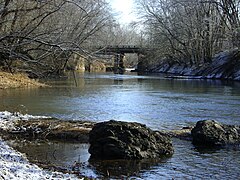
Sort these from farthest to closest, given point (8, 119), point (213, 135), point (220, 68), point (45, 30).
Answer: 1. point (220, 68)
2. point (45, 30)
3. point (8, 119)
4. point (213, 135)

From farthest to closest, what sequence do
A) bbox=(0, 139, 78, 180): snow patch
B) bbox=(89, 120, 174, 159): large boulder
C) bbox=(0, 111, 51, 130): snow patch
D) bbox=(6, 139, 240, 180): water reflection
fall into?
bbox=(0, 111, 51, 130): snow patch, bbox=(89, 120, 174, 159): large boulder, bbox=(6, 139, 240, 180): water reflection, bbox=(0, 139, 78, 180): snow patch

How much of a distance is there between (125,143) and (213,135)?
3427 millimetres

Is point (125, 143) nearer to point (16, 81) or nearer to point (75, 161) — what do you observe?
point (75, 161)

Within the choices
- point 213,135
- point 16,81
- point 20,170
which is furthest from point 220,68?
point 20,170

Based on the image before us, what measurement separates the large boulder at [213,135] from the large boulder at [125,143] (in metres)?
1.73

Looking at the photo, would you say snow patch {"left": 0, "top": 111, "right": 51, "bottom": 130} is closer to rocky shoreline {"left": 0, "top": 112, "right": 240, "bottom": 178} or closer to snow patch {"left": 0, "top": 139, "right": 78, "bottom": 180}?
rocky shoreline {"left": 0, "top": 112, "right": 240, "bottom": 178}

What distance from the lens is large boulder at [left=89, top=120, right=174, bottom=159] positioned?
10.5 metres

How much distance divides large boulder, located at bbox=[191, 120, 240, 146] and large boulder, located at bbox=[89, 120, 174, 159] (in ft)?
5.68

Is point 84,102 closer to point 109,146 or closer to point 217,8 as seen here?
point 109,146

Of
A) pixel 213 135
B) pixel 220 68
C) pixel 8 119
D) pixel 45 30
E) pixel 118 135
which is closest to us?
pixel 118 135

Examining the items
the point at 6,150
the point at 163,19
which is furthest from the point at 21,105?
the point at 163,19

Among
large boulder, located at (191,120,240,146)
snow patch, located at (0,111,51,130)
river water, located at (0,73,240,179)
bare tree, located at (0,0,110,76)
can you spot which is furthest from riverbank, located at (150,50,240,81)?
snow patch, located at (0,111,51,130)

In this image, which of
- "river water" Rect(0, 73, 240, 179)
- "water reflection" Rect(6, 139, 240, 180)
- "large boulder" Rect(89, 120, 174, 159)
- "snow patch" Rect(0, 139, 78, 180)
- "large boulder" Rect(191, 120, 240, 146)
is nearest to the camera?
"snow patch" Rect(0, 139, 78, 180)

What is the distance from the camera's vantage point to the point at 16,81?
33.7m
